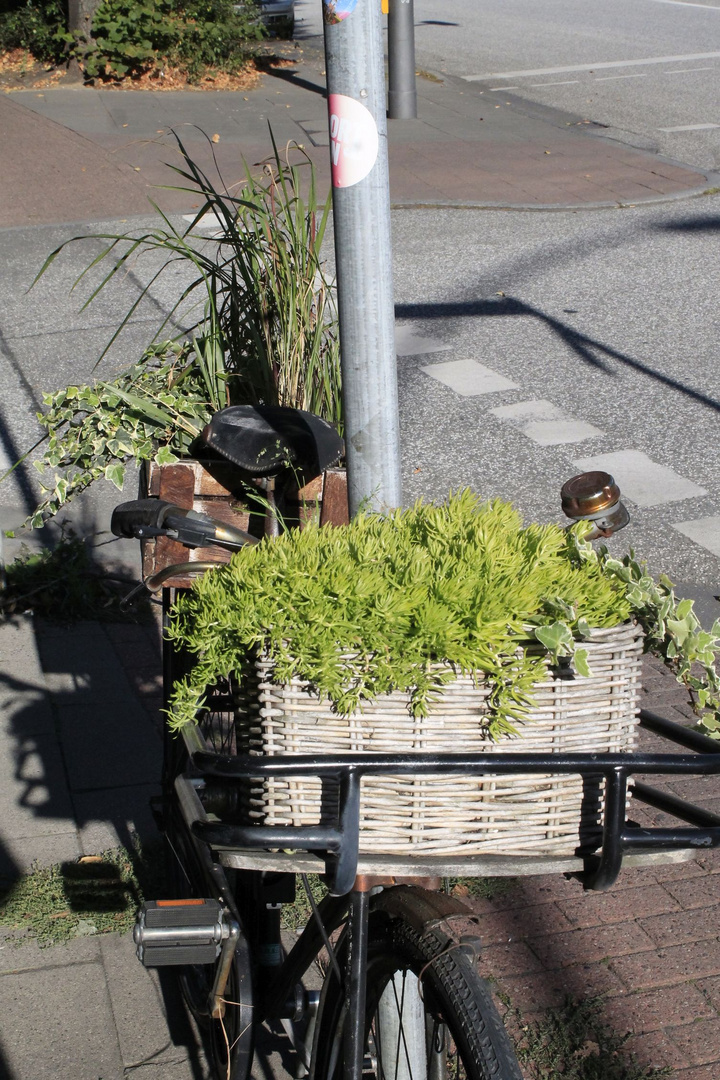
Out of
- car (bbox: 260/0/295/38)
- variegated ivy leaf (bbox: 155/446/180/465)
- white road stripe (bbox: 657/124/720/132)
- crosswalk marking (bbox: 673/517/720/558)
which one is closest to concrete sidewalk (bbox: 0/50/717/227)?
white road stripe (bbox: 657/124/720/132)

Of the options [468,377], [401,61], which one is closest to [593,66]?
[401,61]

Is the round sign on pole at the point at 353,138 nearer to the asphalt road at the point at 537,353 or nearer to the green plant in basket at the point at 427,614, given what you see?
the green plant in basket at the point at 427,614

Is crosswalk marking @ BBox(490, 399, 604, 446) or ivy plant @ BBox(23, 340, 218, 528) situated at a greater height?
ivy plant @ BBox(23, 340, 218, 528)

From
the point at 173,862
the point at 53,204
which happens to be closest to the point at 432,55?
the point at 53,204

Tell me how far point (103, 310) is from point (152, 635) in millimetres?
4319

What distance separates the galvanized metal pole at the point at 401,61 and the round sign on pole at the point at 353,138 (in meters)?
11.5

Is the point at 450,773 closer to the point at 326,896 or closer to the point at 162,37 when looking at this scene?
the point at 326,896

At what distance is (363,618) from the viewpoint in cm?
150

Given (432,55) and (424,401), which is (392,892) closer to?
(424,401)

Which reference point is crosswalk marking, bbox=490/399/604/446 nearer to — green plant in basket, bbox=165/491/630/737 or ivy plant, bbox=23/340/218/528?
ivy plant, bbox=23/340/218/528

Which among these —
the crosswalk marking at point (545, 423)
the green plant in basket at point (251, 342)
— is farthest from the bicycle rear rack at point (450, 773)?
the crosswalk marking at point (545, 423)

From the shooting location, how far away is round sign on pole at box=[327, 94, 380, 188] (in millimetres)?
2236

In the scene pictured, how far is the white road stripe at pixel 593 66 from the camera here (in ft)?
57.8

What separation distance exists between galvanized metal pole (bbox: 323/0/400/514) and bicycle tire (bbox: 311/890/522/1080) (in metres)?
0.90
